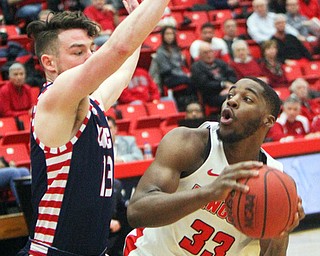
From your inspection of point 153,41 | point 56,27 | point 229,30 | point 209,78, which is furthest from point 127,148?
point 56,27

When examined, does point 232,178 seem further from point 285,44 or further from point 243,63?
point 285,44

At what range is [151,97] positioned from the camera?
1069cm

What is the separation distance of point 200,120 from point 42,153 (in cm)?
591

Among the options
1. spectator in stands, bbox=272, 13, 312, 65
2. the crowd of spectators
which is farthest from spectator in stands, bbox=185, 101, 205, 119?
→ spectator in stands, bbox=272, 13, 312, 65

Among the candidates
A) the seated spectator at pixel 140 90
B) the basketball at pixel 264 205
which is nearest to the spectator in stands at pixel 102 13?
the seated spectator at pixel 140 90

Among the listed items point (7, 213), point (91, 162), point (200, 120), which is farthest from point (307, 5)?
point (91, 162)

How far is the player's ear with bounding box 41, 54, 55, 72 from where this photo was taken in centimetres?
367

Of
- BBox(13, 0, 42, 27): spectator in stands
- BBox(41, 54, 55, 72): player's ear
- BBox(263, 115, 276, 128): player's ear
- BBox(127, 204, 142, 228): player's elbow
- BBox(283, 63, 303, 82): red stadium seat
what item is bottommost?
BBox(283, 63, 303, 82): red stadium seat

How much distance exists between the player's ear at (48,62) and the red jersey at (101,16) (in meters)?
7.60

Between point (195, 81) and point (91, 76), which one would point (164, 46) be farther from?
point (91, 76)

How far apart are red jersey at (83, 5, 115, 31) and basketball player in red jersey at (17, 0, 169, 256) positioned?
752cm

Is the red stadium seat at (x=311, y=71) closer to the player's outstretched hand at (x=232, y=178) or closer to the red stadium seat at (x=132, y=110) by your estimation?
the red stadium seat at (x=132, y=110)

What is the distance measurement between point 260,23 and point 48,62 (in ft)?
30.2

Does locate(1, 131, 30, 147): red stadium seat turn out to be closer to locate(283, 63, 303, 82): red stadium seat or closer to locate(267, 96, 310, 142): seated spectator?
locate(267, 96, 310, 142): seated spectator
